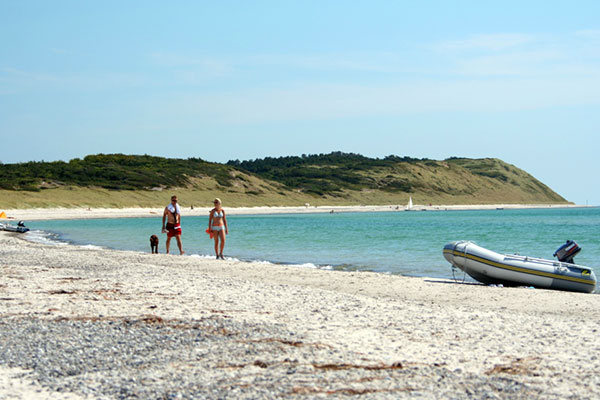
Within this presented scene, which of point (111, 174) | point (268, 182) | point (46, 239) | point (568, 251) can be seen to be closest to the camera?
point (568, 251)

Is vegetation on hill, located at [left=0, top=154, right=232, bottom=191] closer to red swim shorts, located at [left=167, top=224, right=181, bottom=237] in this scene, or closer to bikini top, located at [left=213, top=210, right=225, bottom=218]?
red swim shorts, located at [left=167, top=224, right=181, bottom=237]

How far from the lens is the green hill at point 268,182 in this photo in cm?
8175

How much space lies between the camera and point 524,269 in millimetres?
13047

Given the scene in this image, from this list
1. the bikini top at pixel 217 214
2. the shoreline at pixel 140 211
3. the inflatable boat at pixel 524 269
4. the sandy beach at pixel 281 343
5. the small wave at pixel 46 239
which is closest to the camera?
the sandy beach at pixel 281 343

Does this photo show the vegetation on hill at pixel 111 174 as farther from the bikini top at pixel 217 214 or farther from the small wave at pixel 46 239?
the bikini top at pixel 217 214

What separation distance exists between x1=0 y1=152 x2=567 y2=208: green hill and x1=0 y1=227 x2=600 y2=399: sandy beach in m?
60.1

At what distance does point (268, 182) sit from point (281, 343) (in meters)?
111

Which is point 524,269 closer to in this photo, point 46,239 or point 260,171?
point 46,239

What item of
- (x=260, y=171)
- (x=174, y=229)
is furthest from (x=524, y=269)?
(x=260, y=171)

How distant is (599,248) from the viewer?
26031mm

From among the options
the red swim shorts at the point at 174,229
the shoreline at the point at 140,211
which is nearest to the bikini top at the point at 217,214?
the red swim shorts at the point at 174,229

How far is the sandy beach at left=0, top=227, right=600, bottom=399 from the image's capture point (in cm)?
508

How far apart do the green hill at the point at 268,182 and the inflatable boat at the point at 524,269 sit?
2307 inches

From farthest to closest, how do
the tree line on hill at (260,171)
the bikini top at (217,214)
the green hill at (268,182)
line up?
the tree line on hill at (260,171) → the green hill at (268,182) → the bikini top at (217,214)
